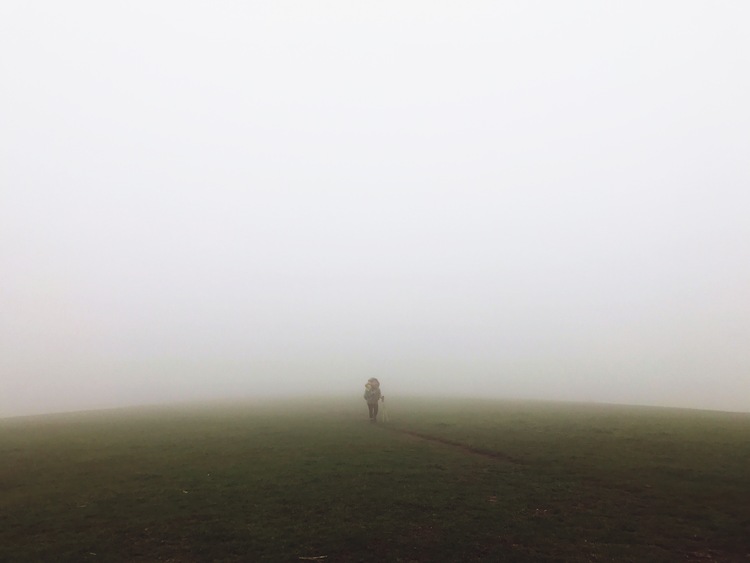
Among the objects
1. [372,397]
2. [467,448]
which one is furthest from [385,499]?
[372,397]

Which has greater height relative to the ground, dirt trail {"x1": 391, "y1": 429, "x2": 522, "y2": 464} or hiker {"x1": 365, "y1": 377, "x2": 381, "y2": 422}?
hiker {"x1": 365, "y1": 377, "x2": 381, "y2": 422}

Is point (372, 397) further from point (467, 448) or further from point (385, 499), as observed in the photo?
point (385, 499)

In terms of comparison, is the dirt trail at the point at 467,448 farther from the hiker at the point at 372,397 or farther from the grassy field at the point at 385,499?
the hiker at the point at 372,397

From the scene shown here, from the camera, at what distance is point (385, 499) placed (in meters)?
18.3

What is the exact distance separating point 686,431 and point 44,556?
41088 millimetres

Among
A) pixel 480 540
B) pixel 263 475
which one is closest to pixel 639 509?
pixel 480 540

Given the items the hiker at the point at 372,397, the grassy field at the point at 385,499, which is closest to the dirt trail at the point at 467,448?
the grassy field at the point at 385,499

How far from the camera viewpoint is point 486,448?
28.5 meters

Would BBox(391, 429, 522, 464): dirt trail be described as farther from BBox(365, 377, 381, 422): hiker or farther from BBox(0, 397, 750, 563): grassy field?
BBox(365, 377, 381, 422): hiker

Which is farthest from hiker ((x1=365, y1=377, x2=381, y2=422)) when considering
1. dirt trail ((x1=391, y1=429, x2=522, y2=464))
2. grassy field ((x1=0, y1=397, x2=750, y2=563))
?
grassy field ((x1=0, y1=397, x2=750, y2=563))

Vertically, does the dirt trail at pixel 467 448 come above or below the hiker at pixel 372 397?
below

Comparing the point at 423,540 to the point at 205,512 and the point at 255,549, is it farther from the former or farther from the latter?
the point at 205,512

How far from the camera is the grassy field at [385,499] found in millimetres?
13680

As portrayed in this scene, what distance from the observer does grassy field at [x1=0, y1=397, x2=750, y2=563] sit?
13.7 metres
